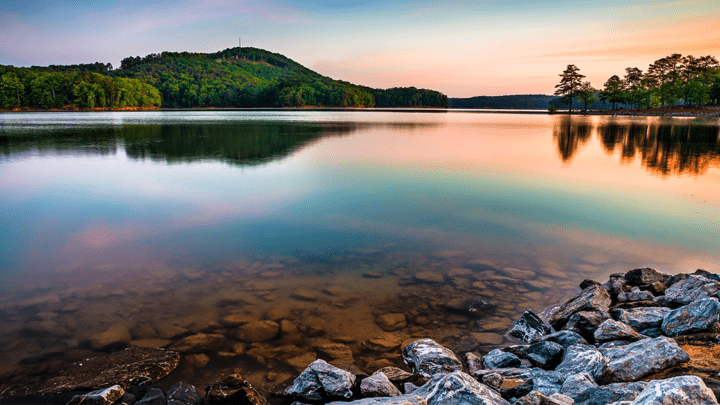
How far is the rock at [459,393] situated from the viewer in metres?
3.42

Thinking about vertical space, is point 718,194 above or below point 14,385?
above

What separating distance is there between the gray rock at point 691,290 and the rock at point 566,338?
2044mm

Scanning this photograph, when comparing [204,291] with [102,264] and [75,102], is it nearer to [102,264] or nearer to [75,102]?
[102,264]

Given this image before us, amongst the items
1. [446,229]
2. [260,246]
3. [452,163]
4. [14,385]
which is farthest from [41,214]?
[452,163]

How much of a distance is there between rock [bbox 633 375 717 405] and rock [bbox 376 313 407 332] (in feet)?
9.07

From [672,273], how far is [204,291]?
26.1 ft

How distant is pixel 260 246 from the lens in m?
8.09

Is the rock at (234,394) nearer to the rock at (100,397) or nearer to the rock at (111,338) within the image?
the rock at (100,397)

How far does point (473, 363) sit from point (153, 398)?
3.29 m

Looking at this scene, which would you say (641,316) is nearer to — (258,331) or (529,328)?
(529,328)

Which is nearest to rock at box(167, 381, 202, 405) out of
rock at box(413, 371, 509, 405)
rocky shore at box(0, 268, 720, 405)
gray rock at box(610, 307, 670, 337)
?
rocky shore at box(0, 268, 720, 405)

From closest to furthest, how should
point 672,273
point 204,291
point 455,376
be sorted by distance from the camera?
point 455,376
point 204,291
point 672,273

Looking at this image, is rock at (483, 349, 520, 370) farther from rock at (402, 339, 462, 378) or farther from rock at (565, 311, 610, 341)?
rock at (565, 311, 610, 341)

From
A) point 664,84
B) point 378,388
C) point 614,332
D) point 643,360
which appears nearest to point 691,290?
point 614,332
